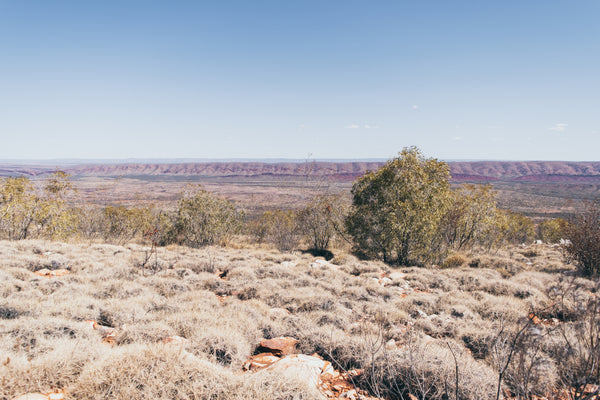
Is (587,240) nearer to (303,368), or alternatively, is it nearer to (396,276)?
(396,276)

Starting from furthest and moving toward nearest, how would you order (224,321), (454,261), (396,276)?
(454,261)
(396,276)
(224,321)

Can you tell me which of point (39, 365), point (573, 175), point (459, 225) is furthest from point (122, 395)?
point (573, 175)

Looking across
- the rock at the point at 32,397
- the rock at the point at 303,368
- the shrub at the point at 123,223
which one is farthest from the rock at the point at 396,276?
the shrub at the point at 123,223

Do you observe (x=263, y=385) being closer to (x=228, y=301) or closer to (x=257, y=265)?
(x=228, y=301)

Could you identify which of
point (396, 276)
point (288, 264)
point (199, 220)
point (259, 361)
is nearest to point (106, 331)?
point (259, 361)

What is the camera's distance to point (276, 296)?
8086mm

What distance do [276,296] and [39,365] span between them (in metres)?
5.18

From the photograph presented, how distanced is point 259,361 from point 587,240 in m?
13.7

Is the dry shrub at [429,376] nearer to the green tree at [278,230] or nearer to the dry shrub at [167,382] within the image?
the dry shrub at [167,382]

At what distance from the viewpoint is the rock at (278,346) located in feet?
16.9

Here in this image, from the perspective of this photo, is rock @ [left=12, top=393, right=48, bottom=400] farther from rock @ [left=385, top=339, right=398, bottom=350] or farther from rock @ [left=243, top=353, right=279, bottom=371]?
rock @ [left=385, top=339, right=398, bottom=350]

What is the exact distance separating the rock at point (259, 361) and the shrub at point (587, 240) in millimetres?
12789

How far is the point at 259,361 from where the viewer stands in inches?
189

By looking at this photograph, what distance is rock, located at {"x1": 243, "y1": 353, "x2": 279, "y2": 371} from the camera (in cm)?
461
